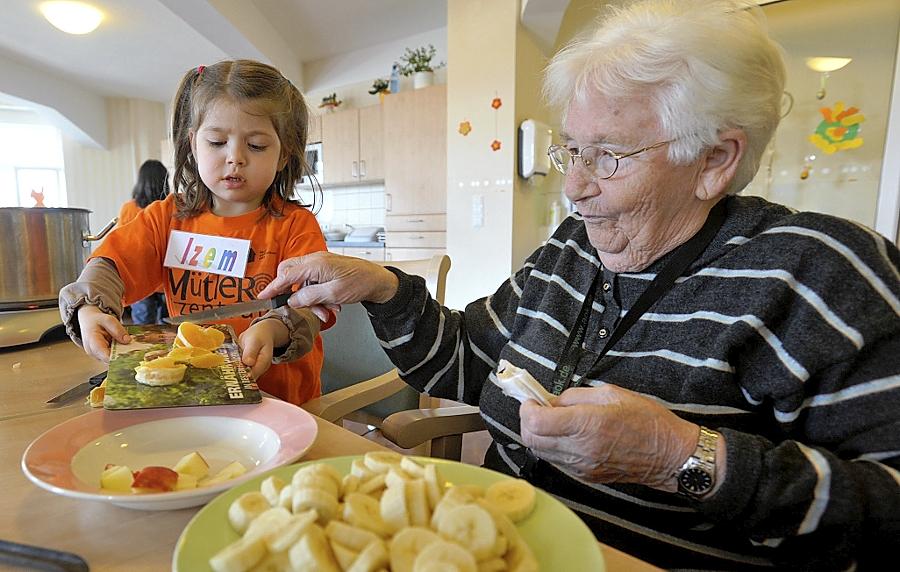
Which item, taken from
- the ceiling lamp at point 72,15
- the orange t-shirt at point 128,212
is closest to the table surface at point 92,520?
the orange t-shirt at point 128,212

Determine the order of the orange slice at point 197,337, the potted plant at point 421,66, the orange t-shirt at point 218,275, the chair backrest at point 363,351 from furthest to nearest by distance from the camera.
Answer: the potted plant at point 421,66, the chair backrest at point 363,351, the orange t-shirt at point 218,275, the orange slice at point 197,337

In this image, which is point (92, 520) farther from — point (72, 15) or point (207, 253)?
point (72, 15)

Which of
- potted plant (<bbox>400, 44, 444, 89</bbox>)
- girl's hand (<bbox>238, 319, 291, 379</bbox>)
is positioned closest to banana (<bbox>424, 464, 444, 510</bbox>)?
girl's hand (<bbox>238, 319, 291, 379</bbox>)

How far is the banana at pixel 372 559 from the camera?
1.06 feet

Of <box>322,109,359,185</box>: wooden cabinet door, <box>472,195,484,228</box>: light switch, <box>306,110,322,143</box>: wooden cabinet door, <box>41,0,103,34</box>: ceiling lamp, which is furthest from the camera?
<box>306,110,322,143</box>: wooden cabinet door

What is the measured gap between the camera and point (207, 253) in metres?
1.12

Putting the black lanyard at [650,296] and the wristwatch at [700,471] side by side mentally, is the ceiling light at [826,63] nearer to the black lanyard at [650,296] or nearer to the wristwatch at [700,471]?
the black lanyard at [650,296]

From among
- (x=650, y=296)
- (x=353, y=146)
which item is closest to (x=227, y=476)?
(x=650, y=296)

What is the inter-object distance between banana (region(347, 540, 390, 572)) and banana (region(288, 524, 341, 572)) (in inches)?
0.7

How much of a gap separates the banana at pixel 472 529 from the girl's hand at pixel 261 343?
51 centimetres

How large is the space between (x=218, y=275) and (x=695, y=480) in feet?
3.19

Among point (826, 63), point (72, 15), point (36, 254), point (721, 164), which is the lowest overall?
point (36, 254)

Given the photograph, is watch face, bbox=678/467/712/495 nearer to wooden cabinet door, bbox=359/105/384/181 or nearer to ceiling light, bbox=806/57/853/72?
ceiling light, bbox=806/57/853/72

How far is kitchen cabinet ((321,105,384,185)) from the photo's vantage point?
15.5ft
